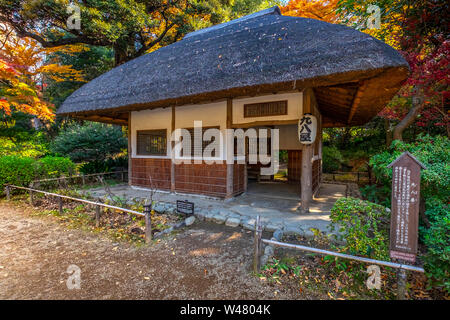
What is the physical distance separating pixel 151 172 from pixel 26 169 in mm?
4079

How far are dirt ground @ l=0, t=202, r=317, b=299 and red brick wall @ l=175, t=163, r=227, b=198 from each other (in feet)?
5.72

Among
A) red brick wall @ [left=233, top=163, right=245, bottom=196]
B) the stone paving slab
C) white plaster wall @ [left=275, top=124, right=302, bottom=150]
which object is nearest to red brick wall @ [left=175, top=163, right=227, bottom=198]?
the stone paving slab

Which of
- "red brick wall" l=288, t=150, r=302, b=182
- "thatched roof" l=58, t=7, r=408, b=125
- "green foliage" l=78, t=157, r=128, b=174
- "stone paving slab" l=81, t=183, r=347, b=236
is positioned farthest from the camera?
"red brick wall" l=288, t=150, r=302, b=182

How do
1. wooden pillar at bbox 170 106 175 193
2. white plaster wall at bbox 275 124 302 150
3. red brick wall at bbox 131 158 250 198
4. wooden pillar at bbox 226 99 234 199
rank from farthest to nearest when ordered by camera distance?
white plaster wall at bbox 275 124 302 150 < wooden pillar at bbox 170 106 175 193 < red brick wall at bbox 131 158 250 198 < wooden pillar at bbox 226 99 234 199

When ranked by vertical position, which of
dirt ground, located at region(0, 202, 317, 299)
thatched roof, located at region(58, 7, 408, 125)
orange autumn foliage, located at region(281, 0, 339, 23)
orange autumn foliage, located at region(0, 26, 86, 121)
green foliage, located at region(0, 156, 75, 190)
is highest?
orange autumn foliage, located at region(281, 0, 339, 23)

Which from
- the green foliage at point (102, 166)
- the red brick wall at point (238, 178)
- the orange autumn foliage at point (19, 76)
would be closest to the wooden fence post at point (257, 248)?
the red brick wall at point (238, 178)

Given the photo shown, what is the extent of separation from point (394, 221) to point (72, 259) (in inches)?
178

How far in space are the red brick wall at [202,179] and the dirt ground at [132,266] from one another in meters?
1.74

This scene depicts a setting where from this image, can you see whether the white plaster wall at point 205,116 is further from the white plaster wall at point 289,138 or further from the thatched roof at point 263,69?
the white plaster wall at point 289,138

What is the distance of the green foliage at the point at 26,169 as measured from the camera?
634 centimetres

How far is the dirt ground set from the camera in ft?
7.77

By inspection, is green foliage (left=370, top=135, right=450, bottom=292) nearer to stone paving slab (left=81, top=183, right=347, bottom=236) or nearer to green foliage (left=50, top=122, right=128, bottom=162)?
stone paving slab (left=81, top=183, right=347, bottom=236)
